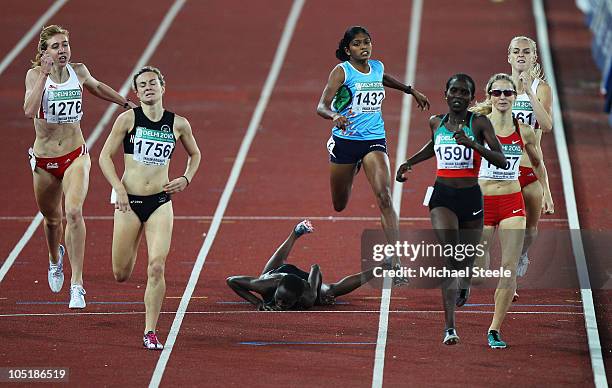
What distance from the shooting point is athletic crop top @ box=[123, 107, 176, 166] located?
10.4 metres

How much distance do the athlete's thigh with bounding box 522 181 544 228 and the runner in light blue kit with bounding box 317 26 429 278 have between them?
110 cm

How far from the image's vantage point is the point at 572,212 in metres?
14.9

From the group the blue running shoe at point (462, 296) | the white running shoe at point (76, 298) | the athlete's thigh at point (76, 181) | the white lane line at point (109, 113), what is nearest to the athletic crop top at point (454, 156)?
the blue running shoe at point (462, 296)

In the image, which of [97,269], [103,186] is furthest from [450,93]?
[103,186]

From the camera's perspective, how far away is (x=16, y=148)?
18125mm

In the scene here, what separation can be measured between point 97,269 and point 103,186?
11.4ft

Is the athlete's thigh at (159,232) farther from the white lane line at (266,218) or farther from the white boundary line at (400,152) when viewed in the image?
the white lane line at (266,218)

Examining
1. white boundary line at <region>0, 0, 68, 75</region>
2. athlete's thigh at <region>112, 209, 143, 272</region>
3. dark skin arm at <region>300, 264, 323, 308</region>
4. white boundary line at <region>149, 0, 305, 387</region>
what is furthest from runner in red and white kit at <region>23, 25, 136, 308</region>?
white boundary line at <region>0, 0, 68, 75</region>

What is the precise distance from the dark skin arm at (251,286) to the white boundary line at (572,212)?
249 centimetres

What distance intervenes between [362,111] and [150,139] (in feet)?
7.63

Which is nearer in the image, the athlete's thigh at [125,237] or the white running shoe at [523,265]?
the athlete's thigh at [125,237]

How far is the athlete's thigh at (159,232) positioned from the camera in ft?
33.5

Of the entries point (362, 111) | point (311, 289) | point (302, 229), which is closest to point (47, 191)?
point (302, 229)

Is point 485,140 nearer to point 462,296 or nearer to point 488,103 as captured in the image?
point 488,103
